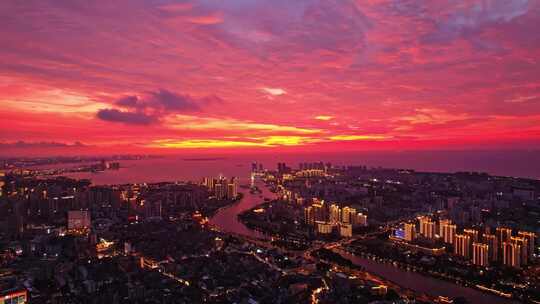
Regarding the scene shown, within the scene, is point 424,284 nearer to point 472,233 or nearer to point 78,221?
point 472,233

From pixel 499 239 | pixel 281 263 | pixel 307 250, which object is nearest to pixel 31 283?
pixel 281 263

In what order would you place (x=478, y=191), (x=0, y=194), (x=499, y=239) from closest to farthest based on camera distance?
1. (x=499, y=239)
2. (x=0, y=194)
3. (x=478, y=191)

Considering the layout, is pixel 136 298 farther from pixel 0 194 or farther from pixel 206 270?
pixel 0 194

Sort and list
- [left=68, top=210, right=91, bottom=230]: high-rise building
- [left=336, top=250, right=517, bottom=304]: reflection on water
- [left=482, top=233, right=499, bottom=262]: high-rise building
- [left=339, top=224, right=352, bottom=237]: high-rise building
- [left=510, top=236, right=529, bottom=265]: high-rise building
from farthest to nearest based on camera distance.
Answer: [left=68, top=210, right=91, bottom=230]: high-rise building
[left=339, top=224, right=352, bottom=237]: high-rise building
[left=482, top=233, right=499, bottom=262]: high-rise building
[left=510, top=236, right=529, bottom=265]: high-rise building
[left=336, top=250, right=517, bottom=304]: reflection on water

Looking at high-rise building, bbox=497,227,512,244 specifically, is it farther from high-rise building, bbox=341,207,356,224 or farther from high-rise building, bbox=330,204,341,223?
high-rise building, bbox=330,204,341,223

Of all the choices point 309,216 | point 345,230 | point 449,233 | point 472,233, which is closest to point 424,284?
point 472,233

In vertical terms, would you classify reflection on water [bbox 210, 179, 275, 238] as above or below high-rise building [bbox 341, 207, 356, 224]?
below

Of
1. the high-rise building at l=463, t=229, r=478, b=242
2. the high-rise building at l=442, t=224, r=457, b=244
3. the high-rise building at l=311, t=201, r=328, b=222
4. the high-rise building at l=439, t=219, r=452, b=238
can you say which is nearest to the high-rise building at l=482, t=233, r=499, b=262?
the high-rise building at l=463, t=229, r=478, b=242
